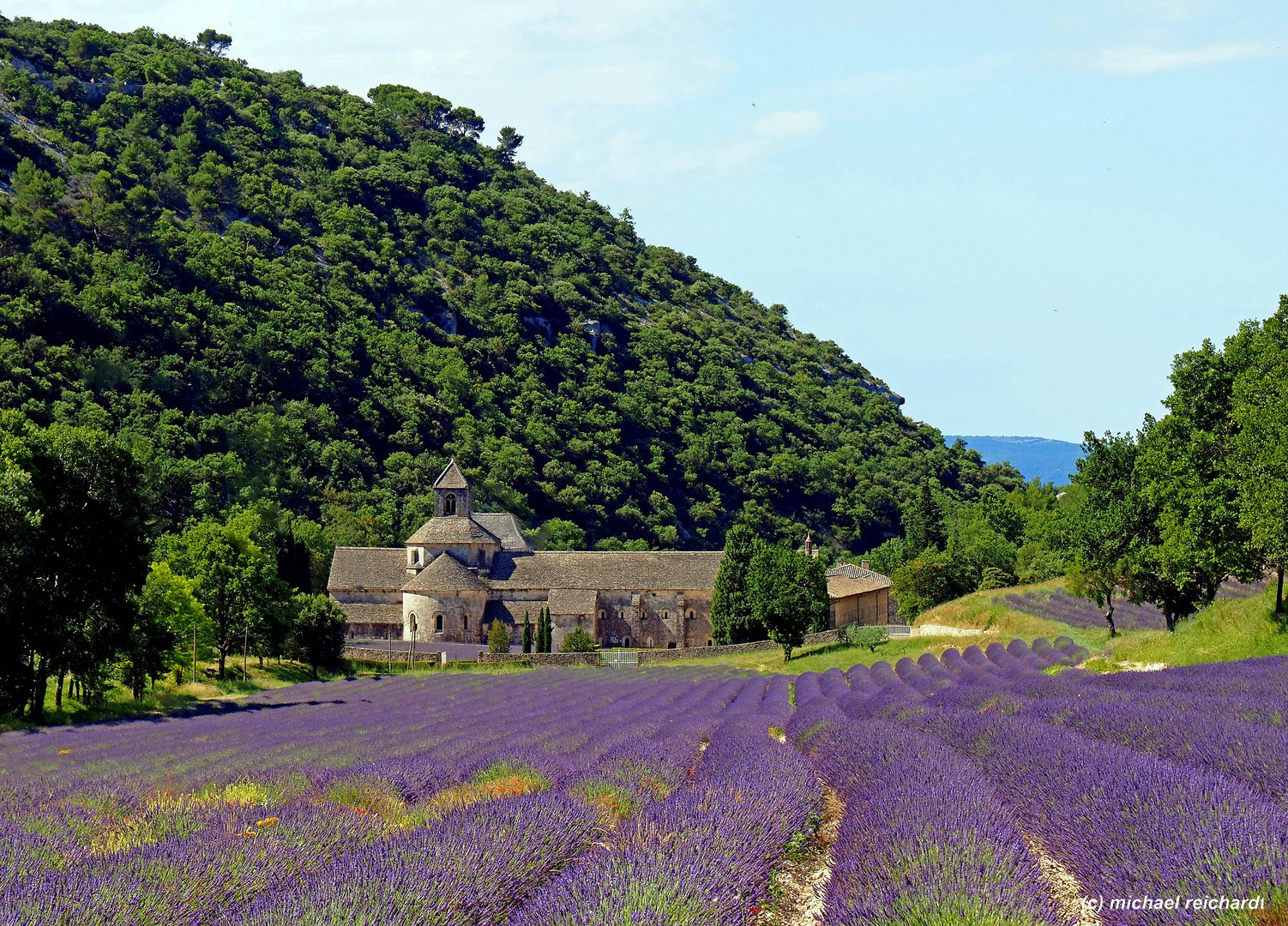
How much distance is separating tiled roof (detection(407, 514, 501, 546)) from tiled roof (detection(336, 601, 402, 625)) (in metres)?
4.95

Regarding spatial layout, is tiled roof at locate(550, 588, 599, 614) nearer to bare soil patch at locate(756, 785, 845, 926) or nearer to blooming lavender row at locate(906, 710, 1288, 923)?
bare soil patch at locate(756, 785, 845, 926)

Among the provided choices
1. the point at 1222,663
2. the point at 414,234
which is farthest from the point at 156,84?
the point at 1222,663

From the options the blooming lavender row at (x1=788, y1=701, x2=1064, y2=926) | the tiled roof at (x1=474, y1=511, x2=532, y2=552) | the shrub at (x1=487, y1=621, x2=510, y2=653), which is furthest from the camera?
the tiled roof at (x1=474, y1=511, x2=532, y2=552)

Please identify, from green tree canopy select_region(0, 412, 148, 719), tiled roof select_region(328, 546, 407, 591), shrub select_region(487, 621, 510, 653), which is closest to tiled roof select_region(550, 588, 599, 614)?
shrub select_region(487, 621, 510, 653)

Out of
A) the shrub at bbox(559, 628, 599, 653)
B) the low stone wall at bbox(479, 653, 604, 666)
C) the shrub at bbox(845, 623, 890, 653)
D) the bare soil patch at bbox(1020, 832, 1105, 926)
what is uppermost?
the bare soil patch at bbox(1020, 832, 1105, 926)

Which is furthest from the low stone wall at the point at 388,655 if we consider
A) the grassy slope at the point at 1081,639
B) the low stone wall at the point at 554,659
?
the grassy slope at the point at 1081,639

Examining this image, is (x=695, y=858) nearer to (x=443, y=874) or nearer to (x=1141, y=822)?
(x=443, y=874)

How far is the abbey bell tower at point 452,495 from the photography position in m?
70.9

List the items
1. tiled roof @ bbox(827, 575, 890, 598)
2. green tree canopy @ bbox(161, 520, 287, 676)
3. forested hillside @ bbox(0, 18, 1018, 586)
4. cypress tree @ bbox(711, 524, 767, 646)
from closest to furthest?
green tree canopy @ bbox(161, 520, 287, 676) → cypress tree @ bbox(711, 524, 767, 646) → tiled roof @ bbox(827, 575, 890, 598) → forested hillside @ bbox(0, 18, 1018, 586)

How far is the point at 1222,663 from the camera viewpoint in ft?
54.2

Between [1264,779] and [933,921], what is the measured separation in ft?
13.3

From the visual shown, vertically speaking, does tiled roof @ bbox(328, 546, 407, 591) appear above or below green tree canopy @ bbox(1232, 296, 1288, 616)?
below

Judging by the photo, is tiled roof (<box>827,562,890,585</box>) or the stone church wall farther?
tiled roof (<box>827,562,890,585</box>)

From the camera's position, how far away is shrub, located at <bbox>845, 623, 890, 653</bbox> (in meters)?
50.7
